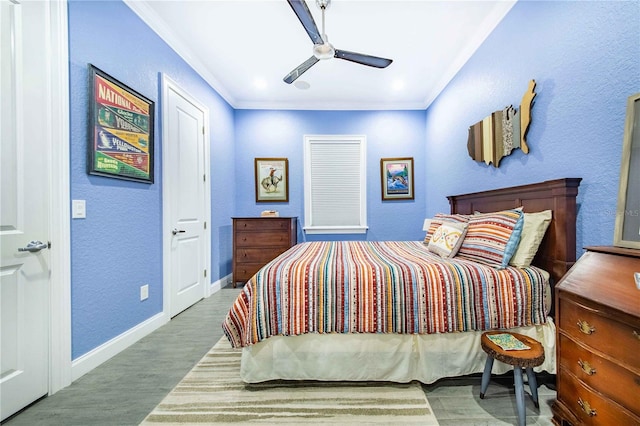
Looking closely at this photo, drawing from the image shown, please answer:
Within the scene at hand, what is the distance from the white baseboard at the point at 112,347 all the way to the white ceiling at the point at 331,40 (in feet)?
9.13

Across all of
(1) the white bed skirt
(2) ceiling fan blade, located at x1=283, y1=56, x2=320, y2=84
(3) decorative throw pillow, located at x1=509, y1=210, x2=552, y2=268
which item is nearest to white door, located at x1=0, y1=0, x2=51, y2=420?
(1) the white bed skirt

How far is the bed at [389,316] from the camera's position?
1504mm

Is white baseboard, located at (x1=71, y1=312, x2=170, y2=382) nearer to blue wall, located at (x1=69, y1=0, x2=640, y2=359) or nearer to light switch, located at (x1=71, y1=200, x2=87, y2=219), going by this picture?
blue wall, located at (x1=69, y1=0, x2=640, y2=359)

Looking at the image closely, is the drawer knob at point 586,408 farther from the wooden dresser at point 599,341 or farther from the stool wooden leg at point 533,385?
the stool wooden leg at point 533,385

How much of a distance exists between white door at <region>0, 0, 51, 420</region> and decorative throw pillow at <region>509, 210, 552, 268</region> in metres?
3.03

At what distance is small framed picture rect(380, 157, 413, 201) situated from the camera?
4.20 m

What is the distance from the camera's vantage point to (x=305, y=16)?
1.81 metres

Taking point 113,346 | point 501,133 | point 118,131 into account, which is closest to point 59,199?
point 118,131

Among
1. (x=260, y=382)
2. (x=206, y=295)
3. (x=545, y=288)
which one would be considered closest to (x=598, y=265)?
(x=545, y=288)

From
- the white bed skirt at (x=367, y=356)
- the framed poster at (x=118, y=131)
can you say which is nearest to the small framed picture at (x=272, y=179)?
the framed poster at (x=118, y=131)

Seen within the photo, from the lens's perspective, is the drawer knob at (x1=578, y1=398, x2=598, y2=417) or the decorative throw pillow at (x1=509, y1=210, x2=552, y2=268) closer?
the drawer knob at (x1=578, y1=398, x2=598, y2=417)

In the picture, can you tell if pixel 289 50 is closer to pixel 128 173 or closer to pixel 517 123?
pixel 128 173

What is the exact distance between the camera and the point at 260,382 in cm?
160

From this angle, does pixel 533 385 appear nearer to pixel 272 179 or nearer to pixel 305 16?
pixel 305 16
